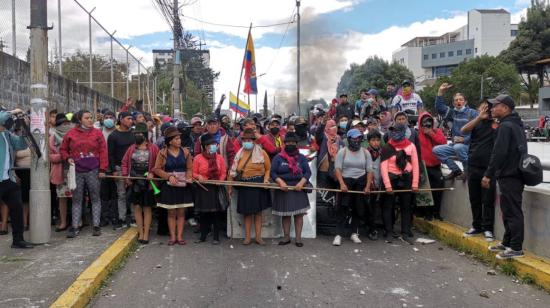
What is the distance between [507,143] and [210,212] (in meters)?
4.21

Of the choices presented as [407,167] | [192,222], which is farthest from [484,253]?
[192,222]

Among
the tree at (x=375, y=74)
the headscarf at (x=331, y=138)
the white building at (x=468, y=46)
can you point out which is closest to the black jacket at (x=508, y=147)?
the headscarf at (x=331, y=138)

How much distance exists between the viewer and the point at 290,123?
30.2ft

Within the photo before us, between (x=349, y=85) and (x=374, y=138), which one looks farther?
(x=349, y=85)

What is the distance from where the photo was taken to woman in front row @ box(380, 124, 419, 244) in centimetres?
754

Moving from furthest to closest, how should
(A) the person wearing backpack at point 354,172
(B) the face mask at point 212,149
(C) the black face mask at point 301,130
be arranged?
(C) the black face mask at point 301,130 → (A) the person wearing backpack at point 354,172 → (B) the face mask at point 212,149

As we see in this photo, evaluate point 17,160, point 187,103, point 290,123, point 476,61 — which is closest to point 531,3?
point 476,61

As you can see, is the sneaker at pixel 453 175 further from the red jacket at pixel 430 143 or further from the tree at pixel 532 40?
the tree at pixel 532 40

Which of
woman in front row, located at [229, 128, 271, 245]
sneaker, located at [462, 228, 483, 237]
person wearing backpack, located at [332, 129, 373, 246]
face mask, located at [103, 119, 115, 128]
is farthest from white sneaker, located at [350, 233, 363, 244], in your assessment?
face mask, located at [103, 119, 115, 128]

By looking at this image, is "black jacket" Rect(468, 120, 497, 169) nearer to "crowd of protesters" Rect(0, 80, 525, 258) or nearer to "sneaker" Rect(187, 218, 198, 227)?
"crowd of protesters" Rect(0, 80, 525, 258)

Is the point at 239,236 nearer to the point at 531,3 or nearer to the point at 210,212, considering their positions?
the point at 210,212

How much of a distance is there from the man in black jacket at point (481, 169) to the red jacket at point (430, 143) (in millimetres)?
1015

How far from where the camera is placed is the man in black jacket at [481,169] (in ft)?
22.2

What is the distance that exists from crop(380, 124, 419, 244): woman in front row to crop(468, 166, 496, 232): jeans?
2.73ft
